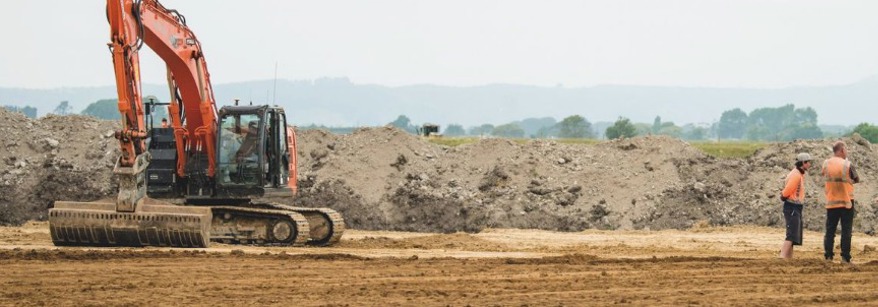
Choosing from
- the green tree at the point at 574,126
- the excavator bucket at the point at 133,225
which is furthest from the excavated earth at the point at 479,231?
the green tree at the point at 574,126

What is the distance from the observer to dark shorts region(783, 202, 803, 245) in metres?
18.7

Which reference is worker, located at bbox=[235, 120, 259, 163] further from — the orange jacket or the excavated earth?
the orange jacket

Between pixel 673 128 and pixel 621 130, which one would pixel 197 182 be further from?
pixel 673 128

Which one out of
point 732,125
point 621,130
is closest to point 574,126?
point 621,130

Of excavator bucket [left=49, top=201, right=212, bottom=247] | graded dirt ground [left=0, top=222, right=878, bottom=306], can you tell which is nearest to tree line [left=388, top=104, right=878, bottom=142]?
excavator bucket [left=49, top=201, right=212, bottom=247]

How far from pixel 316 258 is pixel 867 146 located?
18641 millimetres

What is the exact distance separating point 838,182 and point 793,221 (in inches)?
32.6

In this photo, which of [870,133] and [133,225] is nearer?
[133,225]

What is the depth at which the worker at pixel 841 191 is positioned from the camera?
1820cm

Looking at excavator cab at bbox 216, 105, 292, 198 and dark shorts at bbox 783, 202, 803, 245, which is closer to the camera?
dark shorts at bbox 783, 202, 803, 245

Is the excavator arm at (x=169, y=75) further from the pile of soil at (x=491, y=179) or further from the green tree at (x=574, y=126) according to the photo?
the green tree at (x=574, y=126)

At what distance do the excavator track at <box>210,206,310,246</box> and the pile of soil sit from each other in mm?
7413

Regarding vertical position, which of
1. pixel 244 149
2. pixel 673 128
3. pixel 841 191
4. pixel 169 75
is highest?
pixel 673 128

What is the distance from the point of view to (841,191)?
60.2ft
